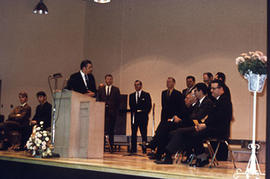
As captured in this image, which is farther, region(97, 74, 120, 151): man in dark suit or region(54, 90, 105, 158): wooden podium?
region(97, 74, 120, 151): man in dark suit

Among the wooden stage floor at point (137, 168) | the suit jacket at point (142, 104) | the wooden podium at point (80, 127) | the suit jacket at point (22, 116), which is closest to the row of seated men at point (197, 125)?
the wooden stage floor at point (137, 168)

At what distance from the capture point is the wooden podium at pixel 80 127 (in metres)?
6.55

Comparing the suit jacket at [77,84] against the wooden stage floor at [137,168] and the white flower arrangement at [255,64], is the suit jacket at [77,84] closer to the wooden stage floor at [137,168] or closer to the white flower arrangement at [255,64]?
the wooden stage floor at [137,168]

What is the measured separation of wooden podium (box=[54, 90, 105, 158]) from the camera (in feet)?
21.5

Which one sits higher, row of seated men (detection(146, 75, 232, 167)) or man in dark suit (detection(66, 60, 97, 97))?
man in dark suit (detection(66, 60, 97, 97))

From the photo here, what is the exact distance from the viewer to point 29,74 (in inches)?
440

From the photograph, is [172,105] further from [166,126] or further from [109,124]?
[109,124]

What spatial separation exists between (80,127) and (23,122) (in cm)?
231

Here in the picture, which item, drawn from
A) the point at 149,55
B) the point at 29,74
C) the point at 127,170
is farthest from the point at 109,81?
the point at 127,170

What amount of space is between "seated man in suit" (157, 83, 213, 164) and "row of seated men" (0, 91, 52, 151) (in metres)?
3.05

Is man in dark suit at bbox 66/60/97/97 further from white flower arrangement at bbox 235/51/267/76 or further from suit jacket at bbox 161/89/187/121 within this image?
white flower arrangement at bbox 235/51/267/76

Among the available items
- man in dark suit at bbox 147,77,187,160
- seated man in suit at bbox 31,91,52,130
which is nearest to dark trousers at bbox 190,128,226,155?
man in dark suit at bbox 147,77,187,160

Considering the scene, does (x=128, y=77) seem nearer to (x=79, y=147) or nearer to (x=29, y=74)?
(x=29, y=74)

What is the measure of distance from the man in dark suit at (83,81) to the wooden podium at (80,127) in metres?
0.25
